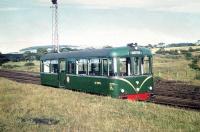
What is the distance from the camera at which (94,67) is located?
2205cm

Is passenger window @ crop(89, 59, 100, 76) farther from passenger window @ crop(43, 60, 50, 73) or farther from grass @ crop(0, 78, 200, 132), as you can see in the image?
passenger window @ crop(43, 60, 50, 73)

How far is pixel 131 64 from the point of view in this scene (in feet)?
66.7

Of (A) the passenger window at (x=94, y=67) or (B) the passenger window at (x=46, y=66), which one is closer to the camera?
(A) the passenger window at (x=94, y=67)

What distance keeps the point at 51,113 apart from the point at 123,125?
4.20 m

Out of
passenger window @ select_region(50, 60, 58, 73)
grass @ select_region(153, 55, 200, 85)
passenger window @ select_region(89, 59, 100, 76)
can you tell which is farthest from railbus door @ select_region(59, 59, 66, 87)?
grass @ select_region(153, 55, 200, 85)

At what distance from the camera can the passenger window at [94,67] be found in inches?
846

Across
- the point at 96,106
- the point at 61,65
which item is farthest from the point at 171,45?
the point at 96,106

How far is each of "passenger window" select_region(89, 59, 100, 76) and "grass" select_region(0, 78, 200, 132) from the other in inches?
75.0

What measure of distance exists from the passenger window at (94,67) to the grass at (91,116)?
190 centimetres

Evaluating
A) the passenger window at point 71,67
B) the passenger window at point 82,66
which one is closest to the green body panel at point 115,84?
the passenger window at point 82,66

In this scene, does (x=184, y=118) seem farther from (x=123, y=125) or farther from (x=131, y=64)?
(x=131, y=64)

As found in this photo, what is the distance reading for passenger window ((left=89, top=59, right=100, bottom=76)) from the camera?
70.5 feet

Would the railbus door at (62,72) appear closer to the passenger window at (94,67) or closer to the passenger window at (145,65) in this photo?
the passenger window at (94,67)

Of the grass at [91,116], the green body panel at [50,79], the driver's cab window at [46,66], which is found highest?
the driver's cab window at [46,66]
